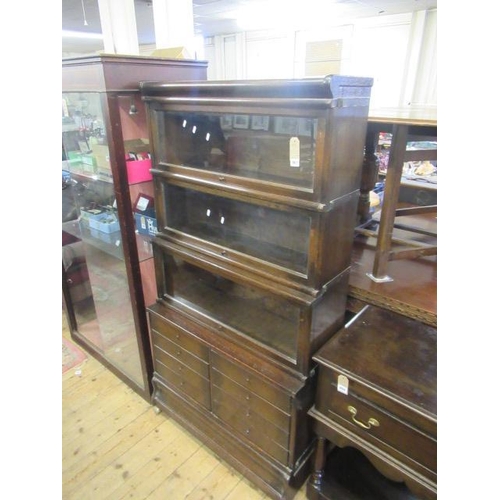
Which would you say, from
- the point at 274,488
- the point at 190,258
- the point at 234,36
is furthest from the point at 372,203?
the point at 234,36

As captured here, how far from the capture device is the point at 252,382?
1.37 m

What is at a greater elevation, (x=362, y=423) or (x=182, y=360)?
(x=362, y=423)

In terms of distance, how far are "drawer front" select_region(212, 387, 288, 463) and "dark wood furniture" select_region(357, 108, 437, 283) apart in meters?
0.70

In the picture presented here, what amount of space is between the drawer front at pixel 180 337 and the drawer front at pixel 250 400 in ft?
0.28

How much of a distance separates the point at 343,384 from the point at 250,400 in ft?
1.41

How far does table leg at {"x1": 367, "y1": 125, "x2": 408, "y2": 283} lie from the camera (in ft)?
3.92

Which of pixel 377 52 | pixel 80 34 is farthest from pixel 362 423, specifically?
pixel 80 34

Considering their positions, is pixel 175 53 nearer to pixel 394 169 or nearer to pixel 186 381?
pixel 394 169

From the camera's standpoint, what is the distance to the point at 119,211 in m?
1.55

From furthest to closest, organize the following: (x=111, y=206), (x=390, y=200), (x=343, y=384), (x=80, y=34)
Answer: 1. (x=80, y=34)
2. (x=111, y=206)
3. (x=390, y=200)
4. (x=343, y=384)

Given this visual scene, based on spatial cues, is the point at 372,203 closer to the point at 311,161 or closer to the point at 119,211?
the point at 311,161

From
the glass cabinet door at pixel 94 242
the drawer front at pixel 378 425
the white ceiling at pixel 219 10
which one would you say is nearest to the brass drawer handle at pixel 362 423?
the drawer front at pixel 378 425

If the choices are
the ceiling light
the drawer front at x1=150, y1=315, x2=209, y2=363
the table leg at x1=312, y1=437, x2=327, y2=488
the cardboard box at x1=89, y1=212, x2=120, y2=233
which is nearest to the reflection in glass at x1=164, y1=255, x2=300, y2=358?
the drawer front at x1=150, y1=315, x2=209, y2=363
